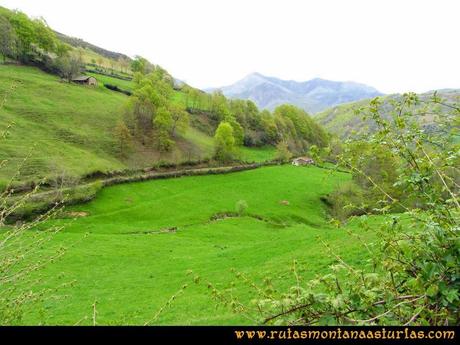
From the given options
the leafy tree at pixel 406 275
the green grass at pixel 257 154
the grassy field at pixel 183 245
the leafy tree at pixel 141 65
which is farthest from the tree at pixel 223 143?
the leafy tree at pixel 406 275

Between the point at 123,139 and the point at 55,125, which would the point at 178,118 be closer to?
the point at 123,139

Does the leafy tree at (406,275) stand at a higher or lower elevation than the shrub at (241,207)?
higher

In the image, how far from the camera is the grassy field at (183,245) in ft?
70.6

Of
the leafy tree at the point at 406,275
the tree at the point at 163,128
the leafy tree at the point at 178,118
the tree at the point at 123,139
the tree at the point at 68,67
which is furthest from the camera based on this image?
the tree at the point at 68,67

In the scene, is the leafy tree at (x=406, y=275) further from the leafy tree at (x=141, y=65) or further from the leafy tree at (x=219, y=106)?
the leafy tree at (x=141, y=65)

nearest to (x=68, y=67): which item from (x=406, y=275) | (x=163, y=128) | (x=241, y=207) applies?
(x=163, y=128)

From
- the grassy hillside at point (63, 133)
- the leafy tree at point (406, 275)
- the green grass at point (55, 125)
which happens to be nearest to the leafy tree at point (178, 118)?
the grassy hillside at point (63, 133)

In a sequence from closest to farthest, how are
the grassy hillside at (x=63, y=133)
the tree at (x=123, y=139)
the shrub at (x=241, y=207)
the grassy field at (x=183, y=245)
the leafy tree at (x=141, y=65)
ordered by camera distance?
the grassy field at (x=183, y=245) → the shrub at (x=241, y=207) → the grassy hillside at (x=63, y=133) → the tree at (x=123, y=139) → the leafy tree at (x=141, y=65)

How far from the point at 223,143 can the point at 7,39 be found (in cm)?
6951

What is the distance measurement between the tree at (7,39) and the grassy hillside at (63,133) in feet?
19.5

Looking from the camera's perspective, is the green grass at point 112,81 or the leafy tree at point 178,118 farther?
the green grass at point 112,81

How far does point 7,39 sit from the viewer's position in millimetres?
105000

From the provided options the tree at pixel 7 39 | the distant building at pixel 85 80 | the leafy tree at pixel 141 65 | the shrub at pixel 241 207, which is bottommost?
the shrub at pixel 241 207

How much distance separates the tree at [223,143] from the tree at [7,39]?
6632 centimetres
